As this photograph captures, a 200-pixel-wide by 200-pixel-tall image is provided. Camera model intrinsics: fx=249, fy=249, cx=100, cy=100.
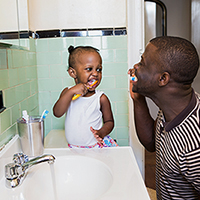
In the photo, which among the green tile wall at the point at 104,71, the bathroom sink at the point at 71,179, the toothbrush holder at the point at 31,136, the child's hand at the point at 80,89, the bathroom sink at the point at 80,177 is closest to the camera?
the bathroom sink at the point at 80,177

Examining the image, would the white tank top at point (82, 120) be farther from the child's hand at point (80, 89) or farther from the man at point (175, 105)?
the man at point (175, 105)

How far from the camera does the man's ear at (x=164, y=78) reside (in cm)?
98

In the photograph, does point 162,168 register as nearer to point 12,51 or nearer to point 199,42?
point 12,51

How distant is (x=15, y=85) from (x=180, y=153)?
33.9 inches

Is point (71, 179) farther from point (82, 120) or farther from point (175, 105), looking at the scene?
point (175, 105)

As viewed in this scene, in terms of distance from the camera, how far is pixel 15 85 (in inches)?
50.7

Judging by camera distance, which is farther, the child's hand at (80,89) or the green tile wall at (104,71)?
the green tile wall at (104,71)

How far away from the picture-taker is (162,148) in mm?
1144

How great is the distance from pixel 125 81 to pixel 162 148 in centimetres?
73

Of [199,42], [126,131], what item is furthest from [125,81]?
[199,42]

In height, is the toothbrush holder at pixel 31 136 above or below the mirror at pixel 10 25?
below

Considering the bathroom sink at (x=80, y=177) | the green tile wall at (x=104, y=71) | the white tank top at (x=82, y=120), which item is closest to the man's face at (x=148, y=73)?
the bathroom sink at (x=80, y=177)

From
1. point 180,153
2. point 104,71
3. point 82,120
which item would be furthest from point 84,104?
point 180,153

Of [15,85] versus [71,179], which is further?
[15,85]
